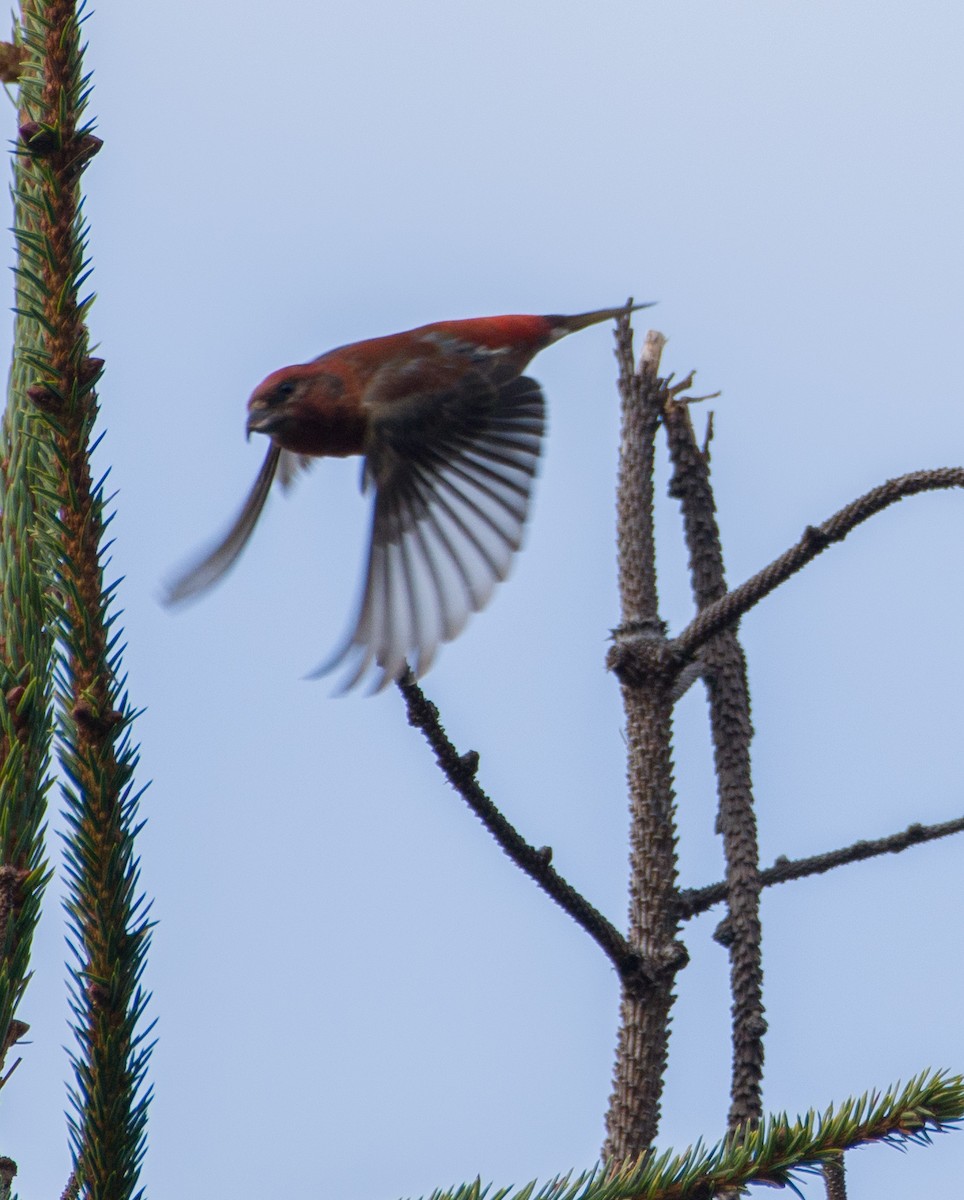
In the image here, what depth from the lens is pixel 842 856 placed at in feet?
6.55

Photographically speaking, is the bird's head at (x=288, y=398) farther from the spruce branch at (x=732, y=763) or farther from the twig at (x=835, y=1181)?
the twig at (x=835, y=1181)

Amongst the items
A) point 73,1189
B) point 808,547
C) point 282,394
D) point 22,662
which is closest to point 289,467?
point 282,394

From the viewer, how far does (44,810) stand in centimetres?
146

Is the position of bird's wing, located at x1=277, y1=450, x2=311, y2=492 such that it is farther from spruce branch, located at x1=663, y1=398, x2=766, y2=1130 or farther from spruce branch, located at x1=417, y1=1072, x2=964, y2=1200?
spruce branch, located at x1=417, y1=1072, x2=964, y2=1200

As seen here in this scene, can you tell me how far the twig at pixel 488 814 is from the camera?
64.7 inches

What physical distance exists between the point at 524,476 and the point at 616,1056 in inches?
45.8

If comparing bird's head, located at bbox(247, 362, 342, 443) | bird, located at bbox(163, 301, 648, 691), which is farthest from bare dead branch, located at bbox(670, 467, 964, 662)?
bird's head, located at bbox(247, 362, 342, 443)

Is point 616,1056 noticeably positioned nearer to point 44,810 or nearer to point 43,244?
point 44,810

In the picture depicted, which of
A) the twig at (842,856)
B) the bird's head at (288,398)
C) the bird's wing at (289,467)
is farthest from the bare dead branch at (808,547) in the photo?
the bird's wing at (289,467)

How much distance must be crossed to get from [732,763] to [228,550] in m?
1.05

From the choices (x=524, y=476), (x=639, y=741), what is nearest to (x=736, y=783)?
(x=639, y=741)

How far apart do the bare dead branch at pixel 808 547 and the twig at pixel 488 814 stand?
1.41 feet

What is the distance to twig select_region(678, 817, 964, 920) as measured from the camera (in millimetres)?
1977

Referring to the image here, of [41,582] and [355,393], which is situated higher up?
[355,393]
